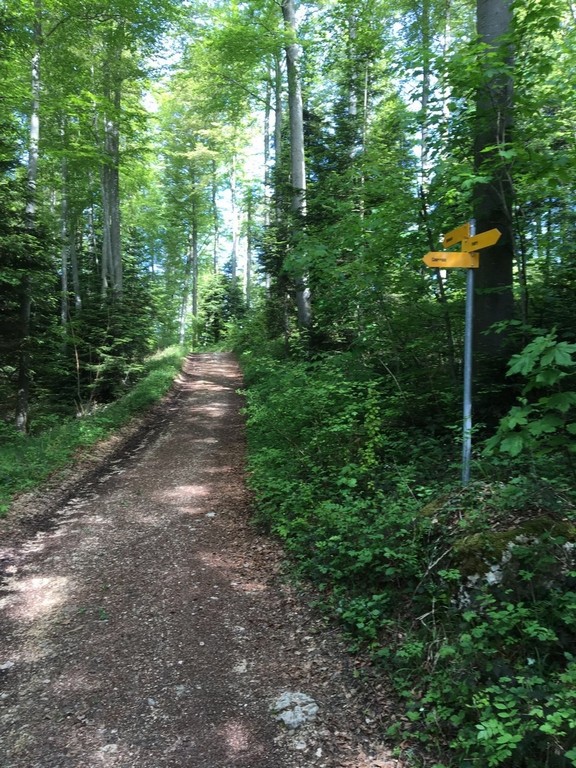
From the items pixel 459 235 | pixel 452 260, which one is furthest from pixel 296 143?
pixel 452 260

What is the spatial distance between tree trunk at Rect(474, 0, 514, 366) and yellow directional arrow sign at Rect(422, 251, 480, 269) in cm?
99

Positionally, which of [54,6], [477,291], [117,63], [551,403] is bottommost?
[551,403]

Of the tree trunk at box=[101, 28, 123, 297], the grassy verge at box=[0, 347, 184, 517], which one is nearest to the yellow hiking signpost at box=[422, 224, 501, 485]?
the grassy verge at box=[0, 347, 184, 517]

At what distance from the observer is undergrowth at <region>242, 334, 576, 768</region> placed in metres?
2.34

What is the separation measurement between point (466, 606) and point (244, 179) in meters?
29.7

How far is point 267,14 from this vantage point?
12891 mm

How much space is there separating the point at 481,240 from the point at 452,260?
0.85ft

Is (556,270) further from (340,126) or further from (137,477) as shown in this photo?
(340,126)

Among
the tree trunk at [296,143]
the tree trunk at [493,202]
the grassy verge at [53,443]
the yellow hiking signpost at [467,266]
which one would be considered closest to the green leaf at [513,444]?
the yellow hiking signpost at [467,266]

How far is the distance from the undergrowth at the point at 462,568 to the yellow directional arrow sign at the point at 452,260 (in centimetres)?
128

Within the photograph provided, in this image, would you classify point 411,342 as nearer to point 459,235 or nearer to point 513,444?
point 459,235

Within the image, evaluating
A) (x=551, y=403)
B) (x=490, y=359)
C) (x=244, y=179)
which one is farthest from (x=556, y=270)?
(x=244, y=179)

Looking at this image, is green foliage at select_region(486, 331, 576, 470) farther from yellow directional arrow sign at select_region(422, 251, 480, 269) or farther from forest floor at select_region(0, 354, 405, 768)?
forest floor at select_region(0, 354, 405, 768)

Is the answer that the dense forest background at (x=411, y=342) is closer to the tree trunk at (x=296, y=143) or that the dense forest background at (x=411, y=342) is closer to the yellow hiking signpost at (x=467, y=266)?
the tree trunk at (x=296, y=143)
